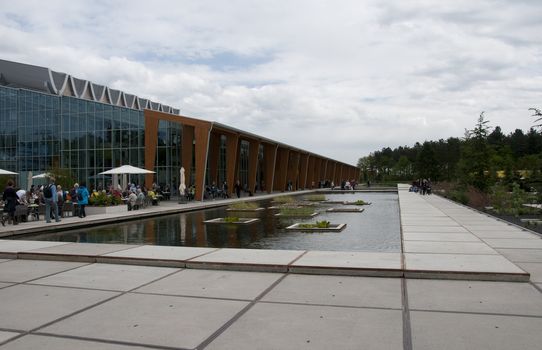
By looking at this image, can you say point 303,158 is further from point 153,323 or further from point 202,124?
point 153,323

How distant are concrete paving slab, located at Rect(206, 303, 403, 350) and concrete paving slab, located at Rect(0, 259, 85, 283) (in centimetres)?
454

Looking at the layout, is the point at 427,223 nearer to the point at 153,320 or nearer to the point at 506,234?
the point at 506,234

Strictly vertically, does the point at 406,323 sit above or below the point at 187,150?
below

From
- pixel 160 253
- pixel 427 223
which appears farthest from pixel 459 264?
pixel 427 223

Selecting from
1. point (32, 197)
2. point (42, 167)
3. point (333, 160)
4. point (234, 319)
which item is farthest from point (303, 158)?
point (234, 319)

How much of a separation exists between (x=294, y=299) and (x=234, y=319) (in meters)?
1.14

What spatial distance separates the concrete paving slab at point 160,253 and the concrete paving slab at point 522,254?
6.05 metres

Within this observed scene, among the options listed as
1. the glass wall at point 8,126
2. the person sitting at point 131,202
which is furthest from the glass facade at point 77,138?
the person sitting at point 131,202

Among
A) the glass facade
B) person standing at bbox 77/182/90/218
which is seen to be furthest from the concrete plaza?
the glass facade

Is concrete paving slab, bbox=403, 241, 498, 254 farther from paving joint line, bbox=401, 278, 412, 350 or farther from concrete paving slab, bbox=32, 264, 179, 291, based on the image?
concrete paving slab, bbox=32, 264, 179, 291

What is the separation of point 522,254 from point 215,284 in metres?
6.42

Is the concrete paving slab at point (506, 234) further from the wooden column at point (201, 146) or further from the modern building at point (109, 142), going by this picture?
the modern building at point (109, 142)

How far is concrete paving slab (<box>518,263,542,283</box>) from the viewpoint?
7.46 m

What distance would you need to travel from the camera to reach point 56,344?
4.73 m
